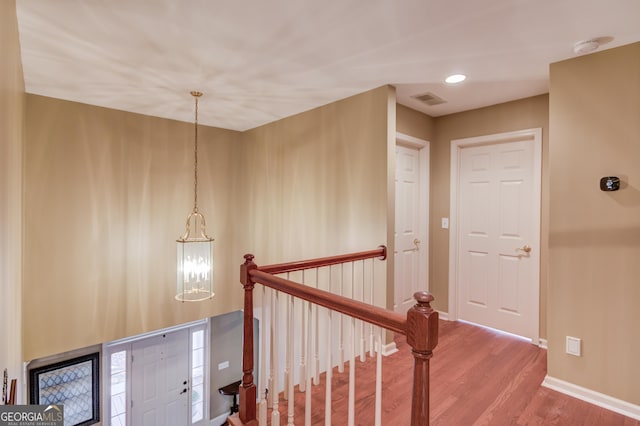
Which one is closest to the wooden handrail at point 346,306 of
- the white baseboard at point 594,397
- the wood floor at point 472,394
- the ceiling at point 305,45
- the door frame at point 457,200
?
the wood floor at point 472,394

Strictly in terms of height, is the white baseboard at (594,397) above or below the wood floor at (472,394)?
above

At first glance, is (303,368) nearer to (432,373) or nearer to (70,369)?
(432,373)

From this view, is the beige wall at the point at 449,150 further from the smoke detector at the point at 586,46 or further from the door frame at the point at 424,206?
the smoke detector at the point at 586,46

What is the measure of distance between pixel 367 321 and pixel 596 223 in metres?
1.97

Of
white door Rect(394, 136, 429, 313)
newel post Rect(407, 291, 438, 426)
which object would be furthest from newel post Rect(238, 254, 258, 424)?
white door Rect(394, 136, 429, 313)

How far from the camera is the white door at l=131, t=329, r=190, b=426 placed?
521 centimetres

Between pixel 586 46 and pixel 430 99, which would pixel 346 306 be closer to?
pixel 586 46

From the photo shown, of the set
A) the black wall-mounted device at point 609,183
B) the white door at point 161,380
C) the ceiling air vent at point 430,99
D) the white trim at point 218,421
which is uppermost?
the ceiling air vent at point 430,99

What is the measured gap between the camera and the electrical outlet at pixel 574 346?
229cm

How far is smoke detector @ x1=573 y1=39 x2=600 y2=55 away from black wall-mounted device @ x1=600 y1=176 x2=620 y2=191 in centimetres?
86

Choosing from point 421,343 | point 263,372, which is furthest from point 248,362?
point 421,343

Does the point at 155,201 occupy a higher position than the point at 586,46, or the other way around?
the point at 586,46

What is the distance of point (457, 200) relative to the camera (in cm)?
380

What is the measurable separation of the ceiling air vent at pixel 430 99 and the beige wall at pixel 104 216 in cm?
289
